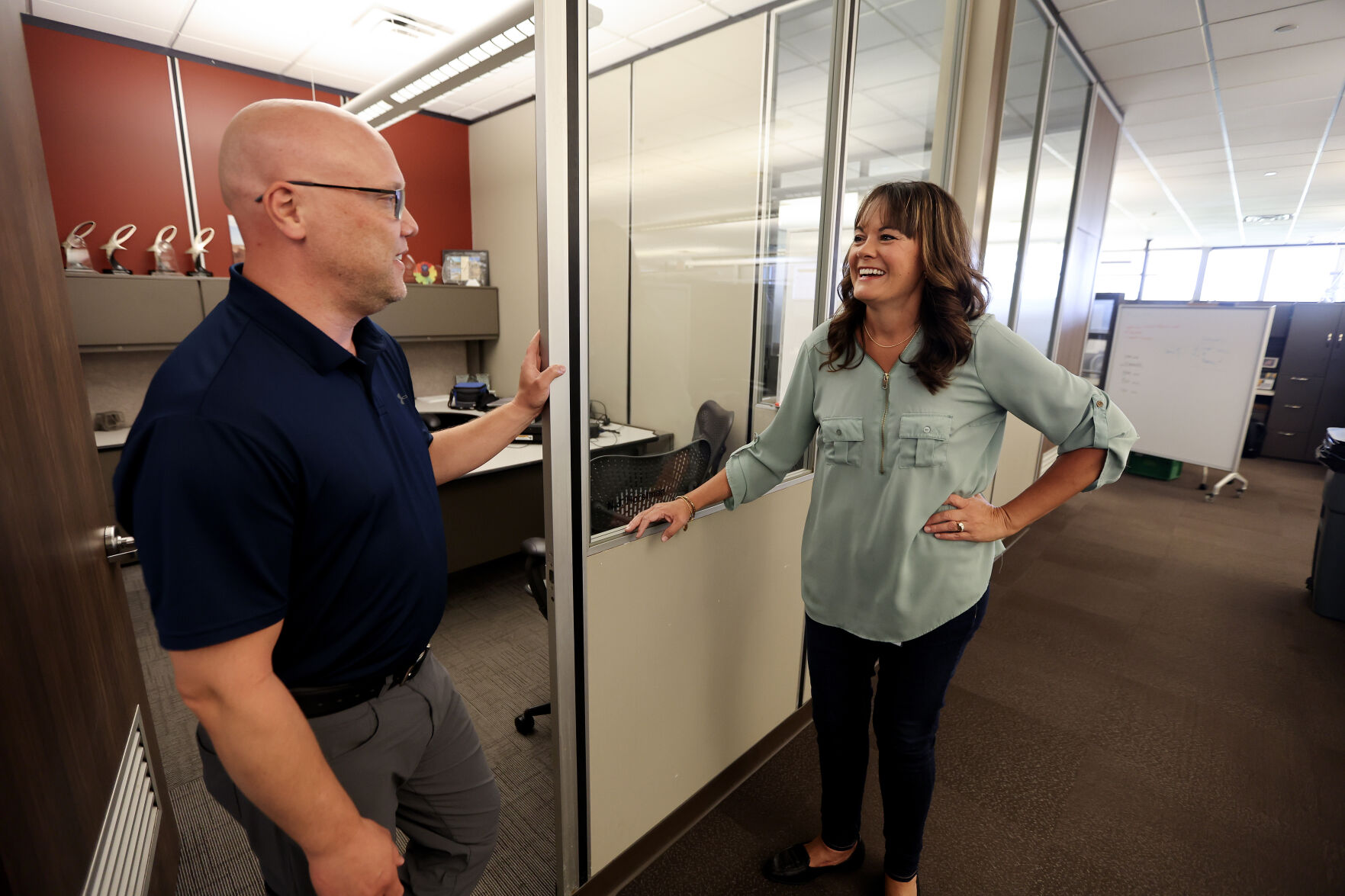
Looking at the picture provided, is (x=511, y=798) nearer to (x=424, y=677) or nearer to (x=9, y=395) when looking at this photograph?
(x=424, y=677)

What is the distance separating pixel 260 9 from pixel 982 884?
4.07m

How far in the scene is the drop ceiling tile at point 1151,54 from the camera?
3.17 metres

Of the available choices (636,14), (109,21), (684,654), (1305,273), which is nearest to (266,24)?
(109,21)

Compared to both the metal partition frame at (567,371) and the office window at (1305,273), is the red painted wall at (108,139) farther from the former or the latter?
the office window at (1305,273)

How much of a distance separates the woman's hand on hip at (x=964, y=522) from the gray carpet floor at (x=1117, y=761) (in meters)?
0.94

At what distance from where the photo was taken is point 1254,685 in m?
2.35

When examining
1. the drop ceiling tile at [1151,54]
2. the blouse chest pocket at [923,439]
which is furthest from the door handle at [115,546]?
the drop ceiling tile at [1151,54]

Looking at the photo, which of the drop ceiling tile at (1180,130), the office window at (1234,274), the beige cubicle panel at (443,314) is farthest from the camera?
the office window at (1234,274)

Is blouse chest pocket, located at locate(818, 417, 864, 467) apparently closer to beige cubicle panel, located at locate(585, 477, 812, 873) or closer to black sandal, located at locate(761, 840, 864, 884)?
beige cubicle panel, located at locate(585, 477, 812, 873)

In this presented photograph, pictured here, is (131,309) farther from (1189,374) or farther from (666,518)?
(1189,374)

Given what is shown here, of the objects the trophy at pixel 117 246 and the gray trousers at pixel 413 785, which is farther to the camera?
the trophy at pixel 117 246

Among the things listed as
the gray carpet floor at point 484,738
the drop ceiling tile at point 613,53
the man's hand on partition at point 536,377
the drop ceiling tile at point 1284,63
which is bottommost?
the gray carpet floor at point 484,738

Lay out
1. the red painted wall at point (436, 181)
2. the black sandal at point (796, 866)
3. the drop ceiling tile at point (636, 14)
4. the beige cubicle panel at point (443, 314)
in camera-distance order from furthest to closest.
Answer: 1. the red painted wall at point (436, 181)
2. the beige cubicle panel at point (443, 314)
3. the black sandal at point (796, 866)
4. the drop ceiling tile at point (636, 14)

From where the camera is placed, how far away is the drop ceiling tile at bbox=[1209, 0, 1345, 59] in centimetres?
281
